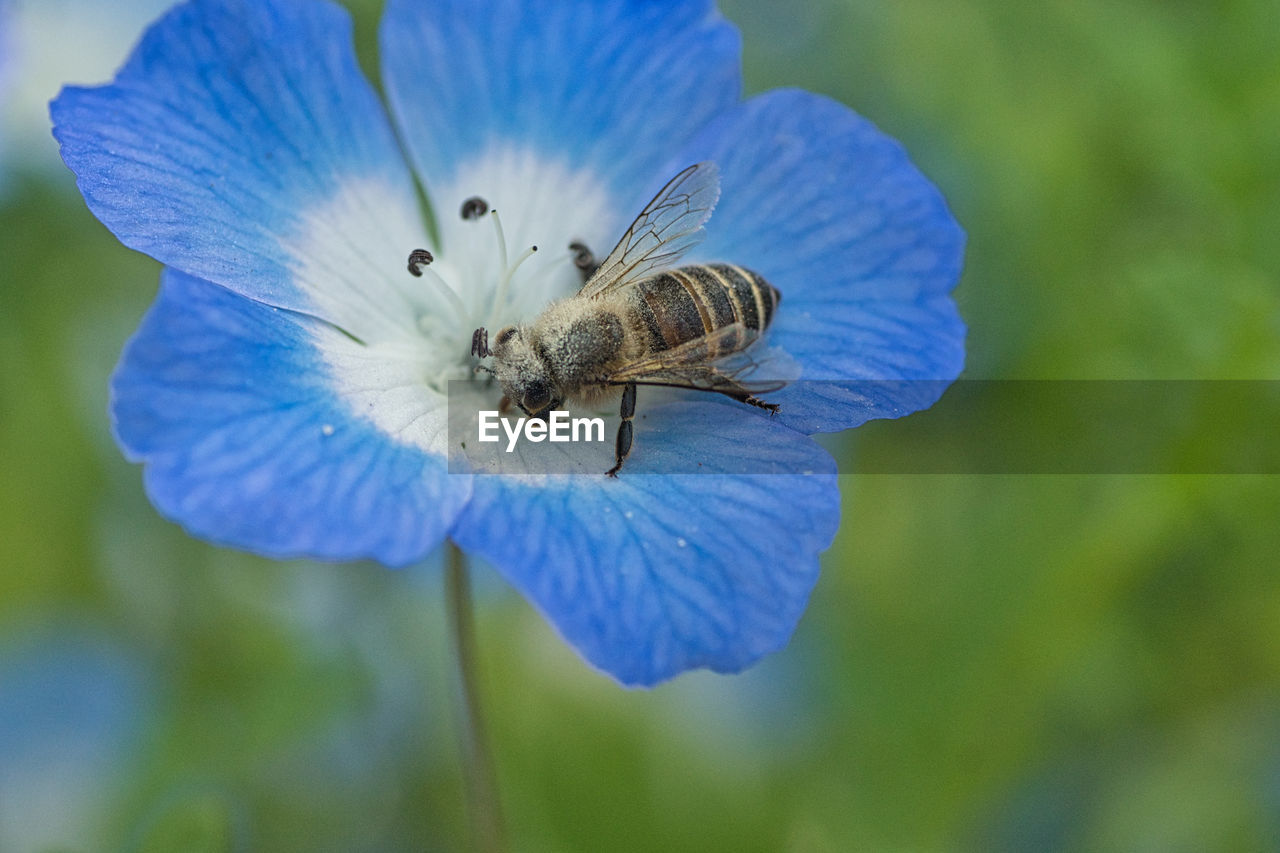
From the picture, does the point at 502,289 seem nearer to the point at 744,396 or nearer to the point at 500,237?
the point at 500,237

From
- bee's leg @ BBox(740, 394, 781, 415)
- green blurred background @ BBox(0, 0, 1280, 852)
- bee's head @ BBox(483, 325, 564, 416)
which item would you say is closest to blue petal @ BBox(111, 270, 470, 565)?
bee's head @ BBox(483, 325, 564, 416)

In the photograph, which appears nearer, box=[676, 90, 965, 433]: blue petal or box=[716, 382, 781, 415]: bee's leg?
box=[716, 382, 781, 415]: bee's leg

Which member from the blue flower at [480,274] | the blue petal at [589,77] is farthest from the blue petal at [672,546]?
the blue petal at [589,77]

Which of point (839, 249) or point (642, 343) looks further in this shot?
point (839, 249)

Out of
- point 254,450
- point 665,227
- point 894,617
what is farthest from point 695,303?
point 894,617

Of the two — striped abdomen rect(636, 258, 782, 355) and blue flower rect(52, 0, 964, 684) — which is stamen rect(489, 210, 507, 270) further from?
striped abdomen rect(636, 258, 782, 355)

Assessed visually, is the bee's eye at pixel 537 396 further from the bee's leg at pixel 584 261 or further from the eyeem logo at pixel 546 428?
the bee's leg at pixel 584 261
